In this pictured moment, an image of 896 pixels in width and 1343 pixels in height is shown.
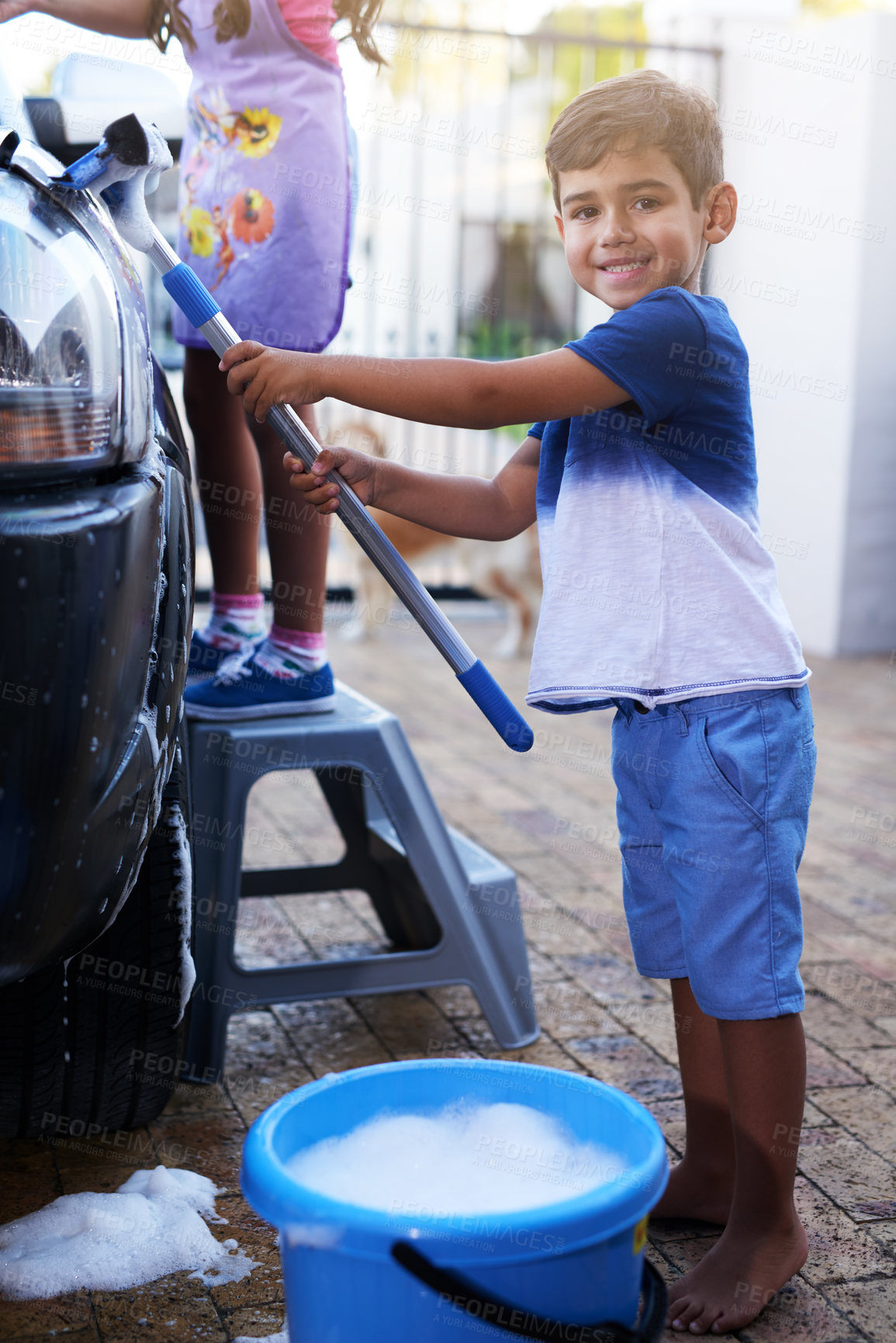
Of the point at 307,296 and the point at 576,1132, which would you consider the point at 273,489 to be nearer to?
the point at 307,296

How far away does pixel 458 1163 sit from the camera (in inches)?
48.1

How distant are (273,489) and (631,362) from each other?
840 millimetres

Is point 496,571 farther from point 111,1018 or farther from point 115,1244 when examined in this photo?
point 115,1244

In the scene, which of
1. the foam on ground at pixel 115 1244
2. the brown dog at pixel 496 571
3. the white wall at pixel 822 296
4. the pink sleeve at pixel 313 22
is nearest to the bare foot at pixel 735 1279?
the foam on ground at pixel 115 1244

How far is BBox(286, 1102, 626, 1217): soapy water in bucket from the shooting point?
115 centimetres

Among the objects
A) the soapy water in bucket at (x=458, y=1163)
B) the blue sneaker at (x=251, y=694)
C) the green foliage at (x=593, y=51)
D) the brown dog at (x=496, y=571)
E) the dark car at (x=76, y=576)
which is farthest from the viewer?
the green foliage at (x=593, y=51)

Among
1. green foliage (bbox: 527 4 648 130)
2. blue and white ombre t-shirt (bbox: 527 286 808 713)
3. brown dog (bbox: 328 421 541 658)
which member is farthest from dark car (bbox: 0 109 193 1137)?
green foliage (bbox: 527 4 648 130)

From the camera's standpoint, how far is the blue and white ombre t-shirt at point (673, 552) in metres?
1.40

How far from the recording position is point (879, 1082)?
6.39 ft

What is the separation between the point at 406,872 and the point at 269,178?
1109 mm

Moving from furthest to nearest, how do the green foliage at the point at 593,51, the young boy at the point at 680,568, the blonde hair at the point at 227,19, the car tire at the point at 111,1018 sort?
the green foliage at the point at 593,51 → the blonde hair at the point at 227,19 → the car tire at the point at 111,1018 → the young boy at the point at 680,568

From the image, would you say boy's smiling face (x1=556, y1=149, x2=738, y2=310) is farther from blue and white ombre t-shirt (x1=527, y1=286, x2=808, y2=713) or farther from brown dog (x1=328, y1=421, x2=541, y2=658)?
brown dog (x1=328, y1=421, x2=541, y2=658)

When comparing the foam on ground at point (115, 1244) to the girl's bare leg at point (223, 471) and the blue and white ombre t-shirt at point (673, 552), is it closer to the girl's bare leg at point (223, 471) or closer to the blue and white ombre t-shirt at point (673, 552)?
the blue and white ombre t-shirt at point (673, 552)

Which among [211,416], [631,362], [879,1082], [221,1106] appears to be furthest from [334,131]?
[879,1082]
